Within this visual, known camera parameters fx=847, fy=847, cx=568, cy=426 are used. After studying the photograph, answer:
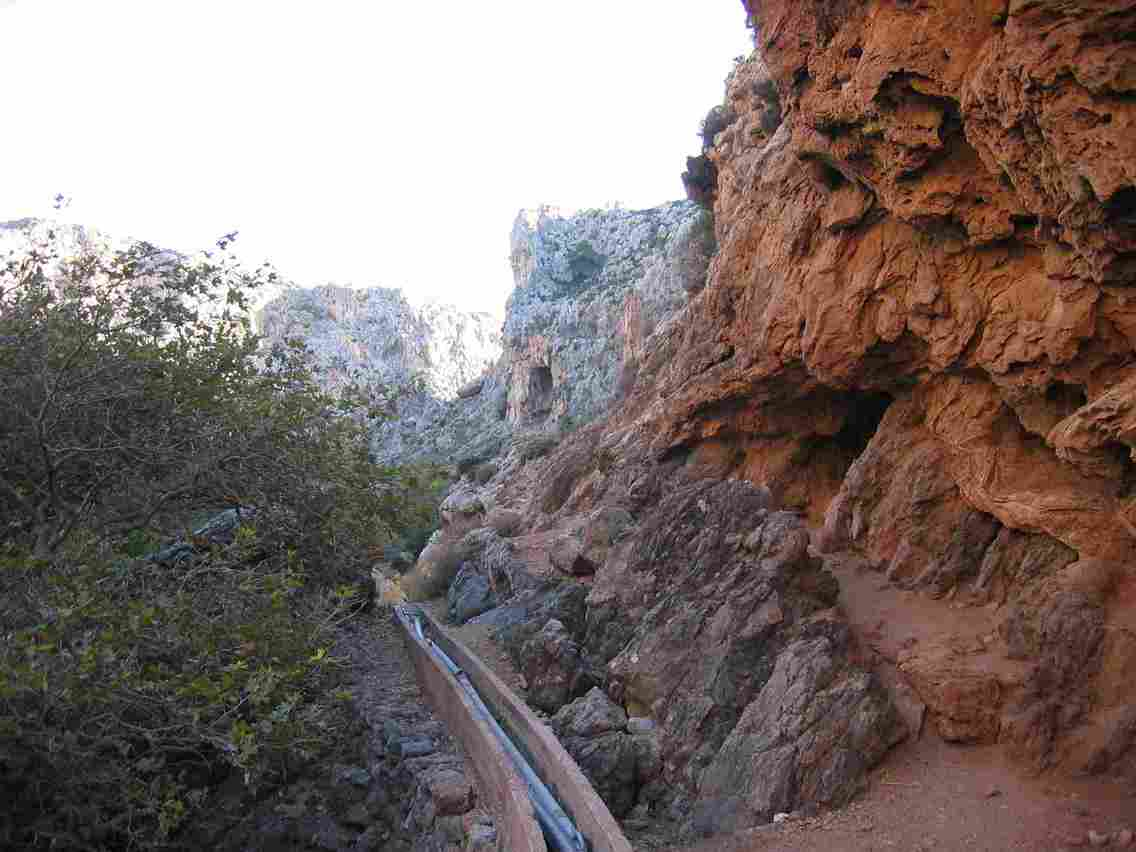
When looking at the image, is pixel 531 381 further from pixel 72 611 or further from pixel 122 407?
pixel 72 611

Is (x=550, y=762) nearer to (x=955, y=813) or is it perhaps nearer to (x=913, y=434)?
(x=955, y=813)

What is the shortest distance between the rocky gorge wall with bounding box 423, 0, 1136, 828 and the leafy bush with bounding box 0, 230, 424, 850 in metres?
4.41

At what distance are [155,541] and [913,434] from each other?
417 inches

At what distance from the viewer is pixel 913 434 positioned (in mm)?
12828

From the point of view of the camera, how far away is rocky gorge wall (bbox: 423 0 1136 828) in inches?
312

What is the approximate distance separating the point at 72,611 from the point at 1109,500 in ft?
32.2

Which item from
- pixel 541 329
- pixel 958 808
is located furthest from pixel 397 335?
pixel 958 808

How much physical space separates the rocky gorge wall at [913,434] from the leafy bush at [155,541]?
441 cm

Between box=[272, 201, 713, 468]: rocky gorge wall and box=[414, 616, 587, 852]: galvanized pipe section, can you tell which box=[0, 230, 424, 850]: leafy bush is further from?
box=[272, 201, 713, 468]: rocky gorge wall

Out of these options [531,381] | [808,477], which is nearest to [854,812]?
[808,477]

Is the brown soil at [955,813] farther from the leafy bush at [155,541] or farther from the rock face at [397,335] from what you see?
the rock face at [397,335]

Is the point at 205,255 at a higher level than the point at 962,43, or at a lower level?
higher

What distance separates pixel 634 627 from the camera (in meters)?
13.0

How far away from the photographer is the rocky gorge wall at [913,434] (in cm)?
791
